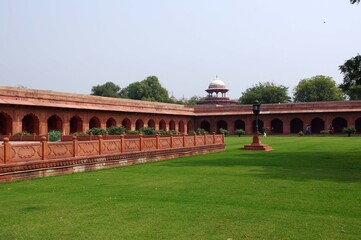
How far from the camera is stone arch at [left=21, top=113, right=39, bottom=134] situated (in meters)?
25.8

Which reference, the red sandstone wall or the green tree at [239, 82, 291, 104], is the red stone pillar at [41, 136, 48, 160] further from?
the green tree at [239, 82, 291, 104]

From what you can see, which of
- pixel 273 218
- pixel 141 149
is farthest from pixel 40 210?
pixel 141 149

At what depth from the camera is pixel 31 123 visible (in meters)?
A: 26.6

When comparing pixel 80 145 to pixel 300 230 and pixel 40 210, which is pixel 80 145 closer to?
pixel 40 210

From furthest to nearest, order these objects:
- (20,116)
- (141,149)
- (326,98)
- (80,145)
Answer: (326,98) < (20,116) < (141,149) < (80,145)

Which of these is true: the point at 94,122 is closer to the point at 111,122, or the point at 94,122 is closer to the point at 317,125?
→ the point at 111,122

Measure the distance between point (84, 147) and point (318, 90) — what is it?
1976 inches

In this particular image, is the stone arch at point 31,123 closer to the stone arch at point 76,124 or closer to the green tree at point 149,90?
the stone arch at point 76,124

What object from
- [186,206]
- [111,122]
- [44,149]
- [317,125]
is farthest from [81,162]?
[317,125]

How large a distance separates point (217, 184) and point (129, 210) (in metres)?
2.62

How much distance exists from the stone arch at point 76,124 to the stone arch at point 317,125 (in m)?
22.7

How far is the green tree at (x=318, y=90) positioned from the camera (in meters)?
54.6

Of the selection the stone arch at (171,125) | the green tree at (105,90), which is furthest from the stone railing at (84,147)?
the green tree at (105,90)

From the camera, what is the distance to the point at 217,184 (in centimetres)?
787
